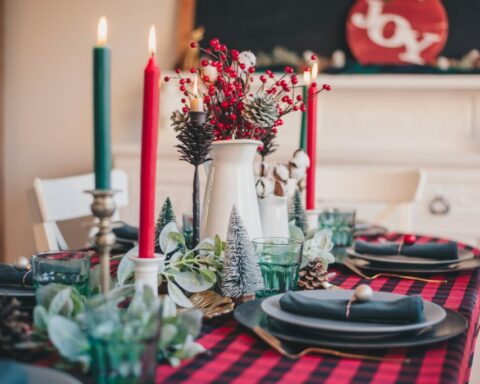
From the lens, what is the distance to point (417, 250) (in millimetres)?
1383

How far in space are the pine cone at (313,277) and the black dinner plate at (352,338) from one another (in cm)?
20

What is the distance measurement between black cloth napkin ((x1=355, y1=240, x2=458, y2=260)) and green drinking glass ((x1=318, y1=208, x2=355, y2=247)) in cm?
12

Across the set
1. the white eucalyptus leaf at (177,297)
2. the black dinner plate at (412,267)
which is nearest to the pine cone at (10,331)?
the white eucalyptus leaf at (177,297)

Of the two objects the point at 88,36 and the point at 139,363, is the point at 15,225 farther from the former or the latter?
the point at 139,363

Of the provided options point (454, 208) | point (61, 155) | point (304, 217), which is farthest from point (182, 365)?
point (61, 155)

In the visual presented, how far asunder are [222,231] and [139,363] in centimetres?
51

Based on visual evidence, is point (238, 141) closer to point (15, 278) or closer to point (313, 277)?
point (313, 277)

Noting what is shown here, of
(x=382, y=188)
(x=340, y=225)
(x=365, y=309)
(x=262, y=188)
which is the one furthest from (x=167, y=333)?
(x=382, y=188)

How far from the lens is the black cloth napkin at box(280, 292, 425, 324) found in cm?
83

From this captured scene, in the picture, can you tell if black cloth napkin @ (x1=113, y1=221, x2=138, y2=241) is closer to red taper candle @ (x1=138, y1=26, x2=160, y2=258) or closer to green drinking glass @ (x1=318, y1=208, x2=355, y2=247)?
green drinking glass @ (x1=318, y1=208, x2=355, y2=247)

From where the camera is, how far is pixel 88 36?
3363 mm

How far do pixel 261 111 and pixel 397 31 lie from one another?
2.05 meters

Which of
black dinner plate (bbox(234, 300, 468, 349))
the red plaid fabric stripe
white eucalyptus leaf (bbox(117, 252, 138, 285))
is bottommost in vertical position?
the red plaid fabric stripe

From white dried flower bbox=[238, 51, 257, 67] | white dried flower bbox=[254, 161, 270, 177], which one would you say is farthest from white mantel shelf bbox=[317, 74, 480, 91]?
white dried flower bbox=[238, 51, 257, 67]
